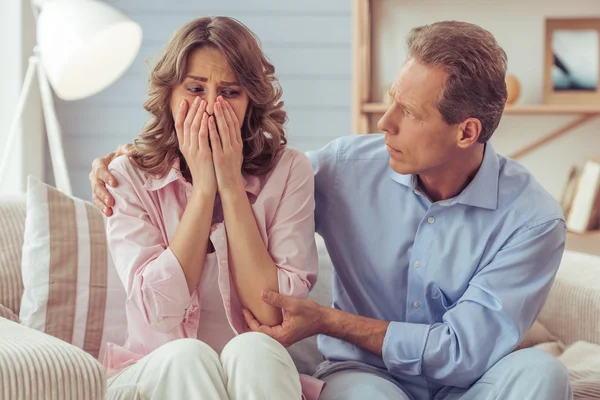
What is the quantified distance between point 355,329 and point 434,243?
253 mm

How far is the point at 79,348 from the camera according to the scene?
4.82 feet

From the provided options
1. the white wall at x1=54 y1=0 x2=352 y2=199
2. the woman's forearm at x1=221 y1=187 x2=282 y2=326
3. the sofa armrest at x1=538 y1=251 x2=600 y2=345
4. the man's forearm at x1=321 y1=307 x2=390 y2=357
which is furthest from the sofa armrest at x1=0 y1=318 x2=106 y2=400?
the white wall at x1=54 y1=0 x2=352 y2=199

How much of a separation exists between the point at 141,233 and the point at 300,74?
84.6 inches

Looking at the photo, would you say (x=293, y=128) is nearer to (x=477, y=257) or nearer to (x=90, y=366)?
(x=477, y=257)

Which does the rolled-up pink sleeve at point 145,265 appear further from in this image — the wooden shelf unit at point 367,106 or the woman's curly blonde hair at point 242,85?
the wooden shelf unit at point 367,106

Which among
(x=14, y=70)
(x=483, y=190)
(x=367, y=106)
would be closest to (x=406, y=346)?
(x=483, y=190)

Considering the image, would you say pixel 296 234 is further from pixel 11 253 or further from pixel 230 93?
pixel 11 253

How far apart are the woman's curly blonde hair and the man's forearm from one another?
0.34 m

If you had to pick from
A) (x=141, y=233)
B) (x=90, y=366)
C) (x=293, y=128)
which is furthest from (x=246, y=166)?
(x=293, y=128)

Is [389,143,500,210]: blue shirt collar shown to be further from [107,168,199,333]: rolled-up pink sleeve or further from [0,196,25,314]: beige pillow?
[0,196,25,314]: beige pillow

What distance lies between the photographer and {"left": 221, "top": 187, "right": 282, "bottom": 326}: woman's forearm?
1.70 m

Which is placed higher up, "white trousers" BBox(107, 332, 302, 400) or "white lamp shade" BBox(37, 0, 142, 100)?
"white lamp shade" BBox(37, 0, 142, 100)

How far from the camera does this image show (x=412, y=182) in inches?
73.7

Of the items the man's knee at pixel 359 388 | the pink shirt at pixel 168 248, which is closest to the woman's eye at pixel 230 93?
the pink shirt at pixel 168 248
